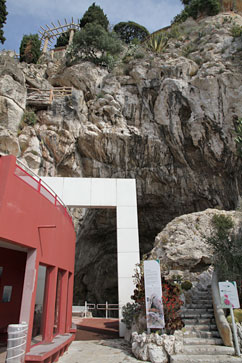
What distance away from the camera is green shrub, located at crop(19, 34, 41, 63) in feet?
94.1

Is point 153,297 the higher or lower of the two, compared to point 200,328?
higher

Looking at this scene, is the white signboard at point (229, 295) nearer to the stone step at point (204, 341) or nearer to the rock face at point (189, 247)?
the stone step at point (204, 341)

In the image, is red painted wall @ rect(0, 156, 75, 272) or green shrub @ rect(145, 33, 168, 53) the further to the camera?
green shrub @ rect(145, 33, 168, 53)

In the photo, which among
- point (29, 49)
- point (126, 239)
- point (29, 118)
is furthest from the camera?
point (29, 49)

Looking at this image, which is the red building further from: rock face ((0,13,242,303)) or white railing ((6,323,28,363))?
rock face ((0,13,242,303))

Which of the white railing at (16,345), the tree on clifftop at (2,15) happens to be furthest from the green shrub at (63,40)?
the white railing at (16,345)

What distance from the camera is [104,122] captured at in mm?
20734

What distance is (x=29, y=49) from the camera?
2878 cm

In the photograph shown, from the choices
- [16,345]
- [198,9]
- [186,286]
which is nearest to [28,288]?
[16,345]

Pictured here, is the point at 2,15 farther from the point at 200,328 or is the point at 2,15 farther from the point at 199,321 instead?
the point at 200,328

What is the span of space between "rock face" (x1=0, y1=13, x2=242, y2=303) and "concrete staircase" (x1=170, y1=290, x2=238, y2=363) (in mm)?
12533

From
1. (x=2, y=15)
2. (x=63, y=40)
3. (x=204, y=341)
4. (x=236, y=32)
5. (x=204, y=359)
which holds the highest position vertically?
(x=63, y=40)

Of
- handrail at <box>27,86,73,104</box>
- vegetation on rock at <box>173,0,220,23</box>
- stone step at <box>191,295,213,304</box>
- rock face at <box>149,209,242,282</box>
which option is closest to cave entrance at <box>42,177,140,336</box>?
rock face at <box>149,209,242,282</box>

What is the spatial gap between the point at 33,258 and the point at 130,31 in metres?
39.3
